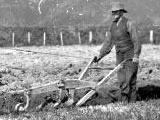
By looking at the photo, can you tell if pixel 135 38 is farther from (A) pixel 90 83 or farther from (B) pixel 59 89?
(B) pixel 59 89

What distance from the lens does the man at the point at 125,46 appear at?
32.2 feet

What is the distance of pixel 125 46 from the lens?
10.0m

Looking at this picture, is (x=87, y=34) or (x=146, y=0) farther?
(x=146, y=0)

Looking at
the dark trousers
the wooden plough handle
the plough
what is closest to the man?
the dark trousers

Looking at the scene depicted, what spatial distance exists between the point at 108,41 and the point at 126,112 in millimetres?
3053

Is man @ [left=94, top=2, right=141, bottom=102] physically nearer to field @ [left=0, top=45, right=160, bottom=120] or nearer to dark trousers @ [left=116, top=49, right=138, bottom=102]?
dark trousers @ [left=116, top=49, right=138, bottom=102]

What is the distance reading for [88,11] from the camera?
55000mm

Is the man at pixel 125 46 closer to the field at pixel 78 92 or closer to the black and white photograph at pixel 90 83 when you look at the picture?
the black and white photograph at pixel 90 83

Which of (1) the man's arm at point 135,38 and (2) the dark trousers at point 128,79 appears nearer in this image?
(1) the man's arm at point 135,38

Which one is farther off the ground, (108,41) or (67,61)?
(108,41)

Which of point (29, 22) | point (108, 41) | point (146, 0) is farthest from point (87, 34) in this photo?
point (108, 41)

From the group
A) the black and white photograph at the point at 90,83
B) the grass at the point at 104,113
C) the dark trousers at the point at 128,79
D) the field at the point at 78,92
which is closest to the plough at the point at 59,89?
the black and white photograph at the point at 90,83

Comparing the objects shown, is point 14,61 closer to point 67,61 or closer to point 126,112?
point 67,61

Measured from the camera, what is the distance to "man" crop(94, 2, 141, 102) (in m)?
9.81
